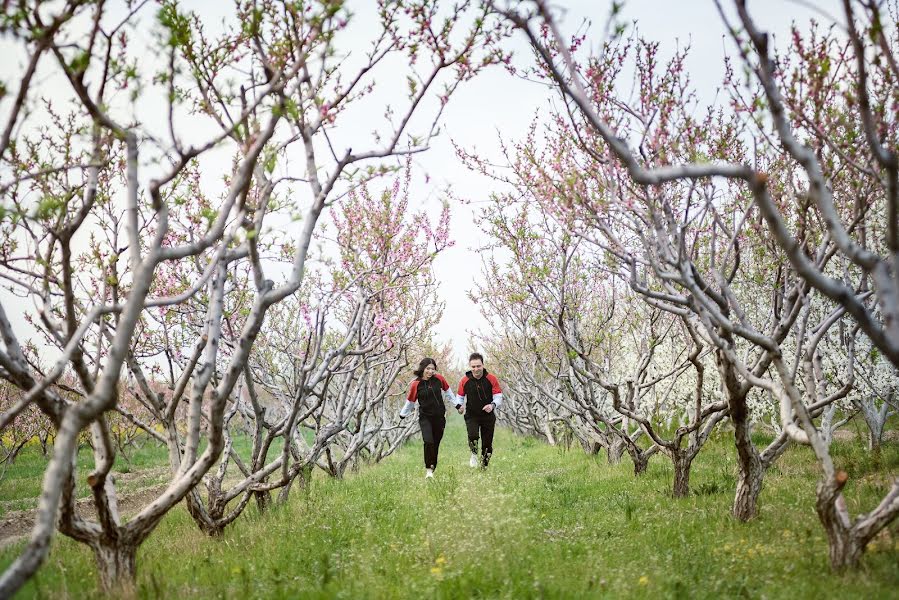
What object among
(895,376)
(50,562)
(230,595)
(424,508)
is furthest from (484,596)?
(895,376)

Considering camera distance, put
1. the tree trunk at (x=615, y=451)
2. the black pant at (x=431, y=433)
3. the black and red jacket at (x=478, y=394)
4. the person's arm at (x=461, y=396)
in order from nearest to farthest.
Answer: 1. the black pant at (x=431, y=433)
2. the tree trunk at (x=615, y=451)
3. the person's arm at (x=461, y=396)
4. the black and red jacket at (x=478, y=394)

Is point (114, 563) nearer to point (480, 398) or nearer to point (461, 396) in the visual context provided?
point (461, 396)

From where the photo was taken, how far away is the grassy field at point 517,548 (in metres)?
4.60

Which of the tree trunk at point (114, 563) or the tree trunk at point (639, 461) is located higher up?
the tree trunk at point (114, 563)

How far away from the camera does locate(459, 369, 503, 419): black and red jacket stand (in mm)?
13000

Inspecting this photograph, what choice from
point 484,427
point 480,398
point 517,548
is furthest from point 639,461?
point 517,548

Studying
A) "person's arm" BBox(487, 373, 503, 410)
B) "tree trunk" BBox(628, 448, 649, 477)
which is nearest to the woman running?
"person's arm" BBox(487, 373, 503, 410)

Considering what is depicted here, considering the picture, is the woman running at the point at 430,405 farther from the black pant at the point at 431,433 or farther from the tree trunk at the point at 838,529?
the tree trunk at the point at 838,529

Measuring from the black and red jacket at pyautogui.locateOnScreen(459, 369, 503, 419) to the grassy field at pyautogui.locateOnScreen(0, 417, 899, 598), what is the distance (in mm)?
3347

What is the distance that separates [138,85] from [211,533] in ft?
16.3

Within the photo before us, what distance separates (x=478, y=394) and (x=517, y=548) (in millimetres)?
7303

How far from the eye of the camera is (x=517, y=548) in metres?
5.70

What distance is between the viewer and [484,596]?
4562 millimetres

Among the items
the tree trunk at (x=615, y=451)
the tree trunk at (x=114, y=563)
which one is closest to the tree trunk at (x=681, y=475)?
the tree trunk at (x=615, y=451)
